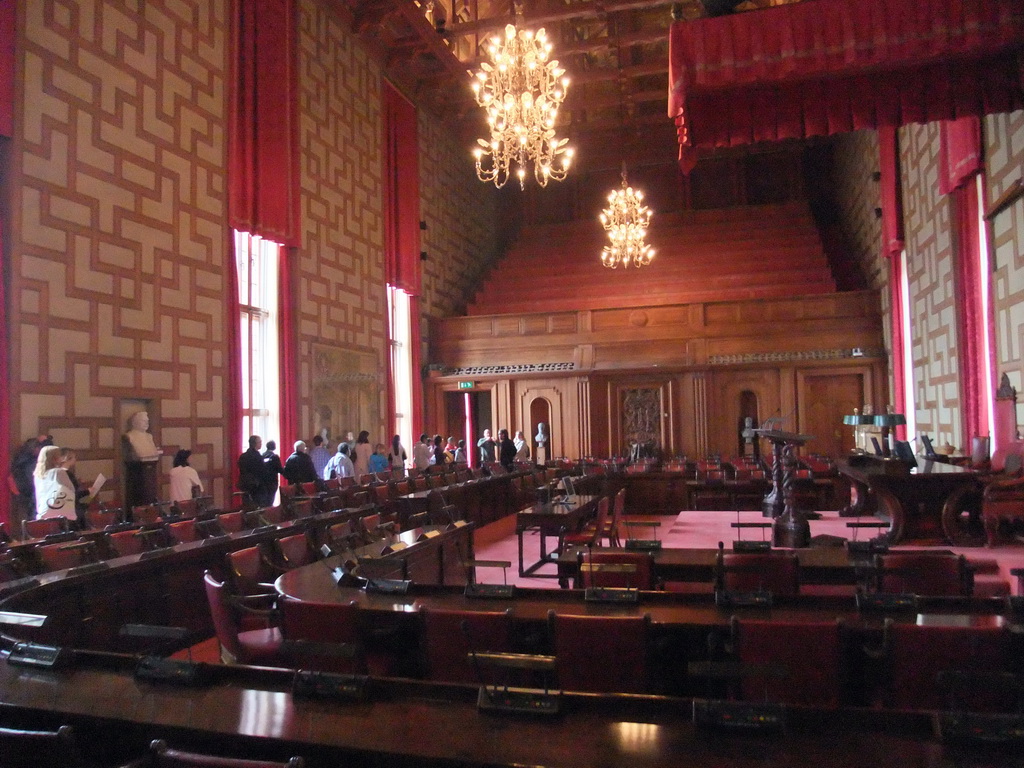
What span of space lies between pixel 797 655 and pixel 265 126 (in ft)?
34.6

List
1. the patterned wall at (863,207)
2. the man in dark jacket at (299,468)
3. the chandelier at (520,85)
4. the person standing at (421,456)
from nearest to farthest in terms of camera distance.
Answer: the chandelier at (520,85), the man in dark jacket at (299,468), the person standing at (421,456), the patterned wall at (863,207)

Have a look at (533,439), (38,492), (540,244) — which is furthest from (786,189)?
(38,492)

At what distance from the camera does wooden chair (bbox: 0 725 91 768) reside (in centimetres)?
189

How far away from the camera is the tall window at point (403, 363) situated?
1561 centimetres

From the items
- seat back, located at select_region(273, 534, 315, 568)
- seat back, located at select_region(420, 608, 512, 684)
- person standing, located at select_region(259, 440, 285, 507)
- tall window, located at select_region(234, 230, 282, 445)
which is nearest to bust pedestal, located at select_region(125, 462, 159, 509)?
person standing, located at select_region(259, 440, 285, 507)

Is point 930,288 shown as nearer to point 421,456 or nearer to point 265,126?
point 421,456

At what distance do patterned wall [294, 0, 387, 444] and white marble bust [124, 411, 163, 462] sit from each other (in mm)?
3265

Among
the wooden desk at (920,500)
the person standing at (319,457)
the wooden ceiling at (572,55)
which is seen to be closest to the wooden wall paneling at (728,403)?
the wooden ceiling at (572,55)

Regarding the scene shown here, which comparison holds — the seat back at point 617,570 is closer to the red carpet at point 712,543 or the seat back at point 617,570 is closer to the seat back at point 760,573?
the seat back at point 760,573

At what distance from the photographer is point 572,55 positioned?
55.9ft

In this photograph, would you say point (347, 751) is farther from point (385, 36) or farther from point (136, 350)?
point (385, 36)

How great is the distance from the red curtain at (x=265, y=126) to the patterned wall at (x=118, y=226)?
0.32 metres

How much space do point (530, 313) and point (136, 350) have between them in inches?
367

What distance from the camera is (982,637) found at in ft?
8.10
